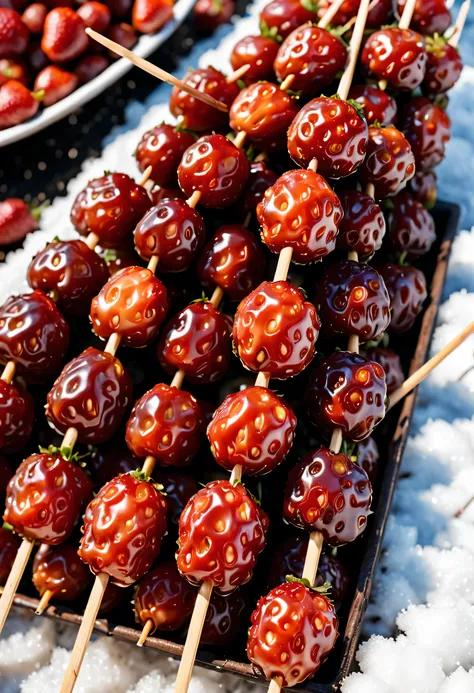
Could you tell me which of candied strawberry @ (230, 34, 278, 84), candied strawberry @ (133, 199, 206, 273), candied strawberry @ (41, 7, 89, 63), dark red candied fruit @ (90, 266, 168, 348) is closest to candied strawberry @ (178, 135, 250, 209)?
candied strawberry @ (133, 199, 206, 273)

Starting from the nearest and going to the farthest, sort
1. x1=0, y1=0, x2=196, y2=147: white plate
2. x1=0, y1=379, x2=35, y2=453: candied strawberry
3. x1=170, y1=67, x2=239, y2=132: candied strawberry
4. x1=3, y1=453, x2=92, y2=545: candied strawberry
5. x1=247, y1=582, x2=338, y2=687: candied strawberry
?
x1=247, y1=582, x2=338, y2=687: candied strawberry, x1=3, y1=453, x2=92, y2=545: candied strawberry, x1=0, y1=379, x2=35, y2=453: candied strawberry, x1=170, y1=67, x2=239, y2=132: candied strawberry, x1=0, y1=0, x2=196, y2=147: white plate

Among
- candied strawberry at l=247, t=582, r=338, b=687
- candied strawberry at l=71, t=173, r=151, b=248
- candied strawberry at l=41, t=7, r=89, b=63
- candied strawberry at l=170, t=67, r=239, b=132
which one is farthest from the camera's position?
candied strawberry at l=41, t=7, r=89, b=63

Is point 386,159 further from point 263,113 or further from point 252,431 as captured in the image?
point 252,431

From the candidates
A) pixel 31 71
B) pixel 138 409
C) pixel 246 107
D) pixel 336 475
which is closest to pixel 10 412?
pixel 138 409

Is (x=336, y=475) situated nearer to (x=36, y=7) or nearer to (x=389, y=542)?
(x=389, y=542)

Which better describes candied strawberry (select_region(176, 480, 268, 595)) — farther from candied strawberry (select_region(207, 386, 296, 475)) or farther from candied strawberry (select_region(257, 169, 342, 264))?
candied strawberry (select_region(257, 169, 342, 264))

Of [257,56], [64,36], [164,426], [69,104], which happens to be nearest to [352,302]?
[164,426]

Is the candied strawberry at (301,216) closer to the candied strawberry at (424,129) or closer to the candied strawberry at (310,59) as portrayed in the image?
the candied strawberry at (310,59)
